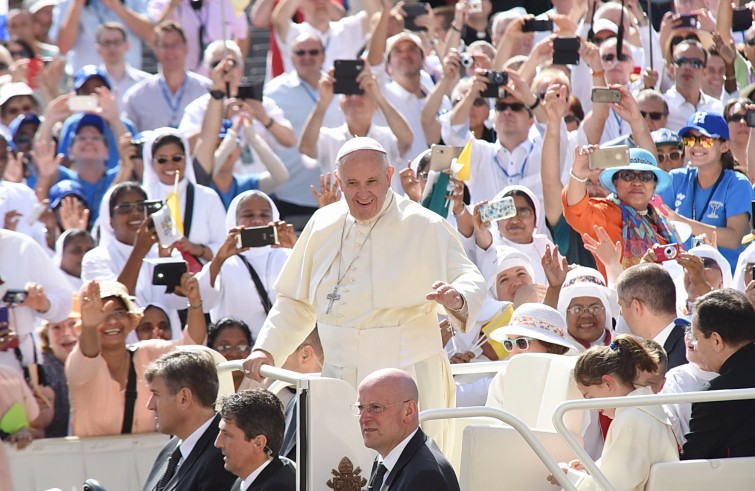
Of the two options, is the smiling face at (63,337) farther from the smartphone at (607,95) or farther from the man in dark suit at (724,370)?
the man in dark suit at (724,370)

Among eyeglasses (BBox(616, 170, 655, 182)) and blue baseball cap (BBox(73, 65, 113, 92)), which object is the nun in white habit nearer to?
eyeglasses (BBox(616, 170, 655, 182))

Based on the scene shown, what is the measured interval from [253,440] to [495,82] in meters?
5.37

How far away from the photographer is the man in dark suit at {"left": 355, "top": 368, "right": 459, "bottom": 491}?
5301mm

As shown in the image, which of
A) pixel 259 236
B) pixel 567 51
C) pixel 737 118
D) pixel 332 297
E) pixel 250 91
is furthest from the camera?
pixel 250 91

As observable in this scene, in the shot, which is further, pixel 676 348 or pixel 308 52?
pixel 308 52

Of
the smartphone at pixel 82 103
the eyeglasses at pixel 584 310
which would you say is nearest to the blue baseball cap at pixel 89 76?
the smartphone at pixel 82 103

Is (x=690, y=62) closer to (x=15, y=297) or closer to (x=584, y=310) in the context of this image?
(x=584, y=310)

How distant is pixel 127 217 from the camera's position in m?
Result: 9.75

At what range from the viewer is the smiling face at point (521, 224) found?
927 centimetres

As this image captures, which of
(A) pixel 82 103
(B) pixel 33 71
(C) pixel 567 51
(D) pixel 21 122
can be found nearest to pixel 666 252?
(C) pixel 567 51

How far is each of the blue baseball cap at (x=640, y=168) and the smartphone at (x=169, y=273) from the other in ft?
8.54

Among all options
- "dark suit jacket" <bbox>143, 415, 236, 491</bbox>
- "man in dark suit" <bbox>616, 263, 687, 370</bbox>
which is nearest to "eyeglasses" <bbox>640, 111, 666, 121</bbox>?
"man in dark suit" <bbox>616, 263, 687, 370</bbox>

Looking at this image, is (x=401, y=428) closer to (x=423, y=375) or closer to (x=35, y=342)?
(x=423, y=375)

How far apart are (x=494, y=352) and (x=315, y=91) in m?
4.27
